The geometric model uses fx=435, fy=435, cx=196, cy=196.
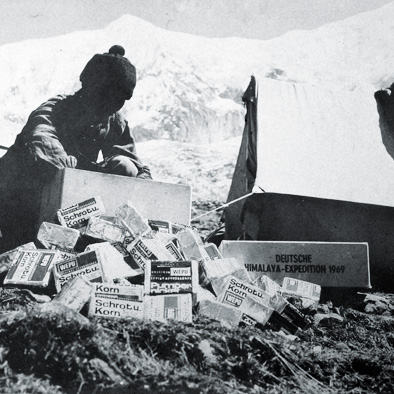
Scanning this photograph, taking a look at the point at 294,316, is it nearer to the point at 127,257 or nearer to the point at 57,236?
the point at 127,257

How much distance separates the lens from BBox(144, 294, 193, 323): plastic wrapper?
192cm

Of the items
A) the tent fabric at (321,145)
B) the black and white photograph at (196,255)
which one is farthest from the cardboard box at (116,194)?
the tent fabric at (321,145)

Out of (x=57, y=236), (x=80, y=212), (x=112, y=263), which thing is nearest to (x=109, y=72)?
(x=80, y=212)

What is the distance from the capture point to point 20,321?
145 cm

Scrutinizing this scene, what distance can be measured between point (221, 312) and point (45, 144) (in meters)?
1.79

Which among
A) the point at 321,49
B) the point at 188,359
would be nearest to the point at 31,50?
the point at 321,49

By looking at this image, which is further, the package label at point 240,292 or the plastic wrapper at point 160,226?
the plastic wrapper at point 160,226

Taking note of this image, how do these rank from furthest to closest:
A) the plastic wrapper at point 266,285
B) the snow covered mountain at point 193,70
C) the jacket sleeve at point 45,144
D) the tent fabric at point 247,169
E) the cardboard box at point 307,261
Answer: the snow covered mountain at point 193,70 → the tent fabric at point 247,169 → the jacket sleeve at point 45,144 → the cardboard box at point 307,261 → the plastic wrapper at point 266,285

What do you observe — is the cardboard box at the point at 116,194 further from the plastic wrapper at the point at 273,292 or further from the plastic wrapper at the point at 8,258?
the plastic wrapper at the point at 273,292

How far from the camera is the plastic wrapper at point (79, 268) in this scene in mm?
2254

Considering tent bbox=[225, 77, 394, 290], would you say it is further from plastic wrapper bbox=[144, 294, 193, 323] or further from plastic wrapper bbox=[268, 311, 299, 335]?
plastic wrapper bbox=[144, 294, 193, 323]

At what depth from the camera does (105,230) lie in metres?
2.68

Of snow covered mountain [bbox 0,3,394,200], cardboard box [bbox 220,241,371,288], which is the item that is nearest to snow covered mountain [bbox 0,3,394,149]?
snow covered mountain [bbox 0,3,394,200]

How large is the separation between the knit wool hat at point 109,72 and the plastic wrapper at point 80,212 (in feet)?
3.53
